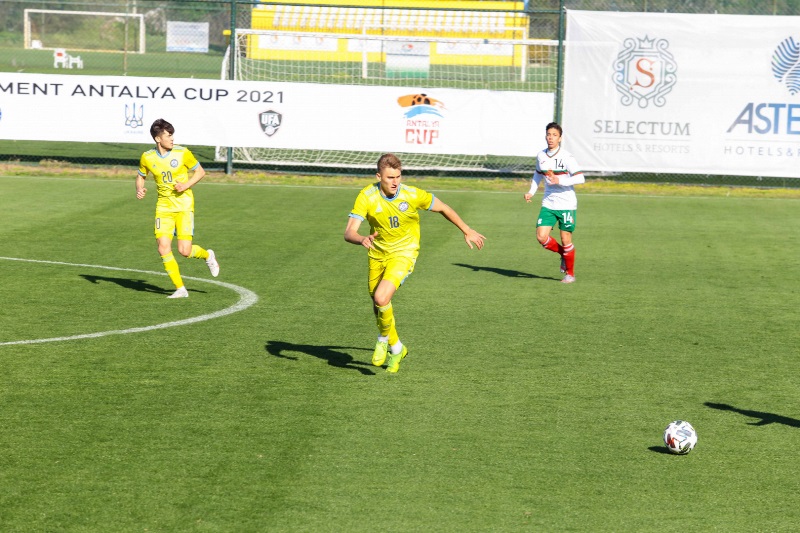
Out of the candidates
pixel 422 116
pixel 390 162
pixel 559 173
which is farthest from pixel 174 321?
pixel 422 116

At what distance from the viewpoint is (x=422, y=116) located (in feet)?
77.3

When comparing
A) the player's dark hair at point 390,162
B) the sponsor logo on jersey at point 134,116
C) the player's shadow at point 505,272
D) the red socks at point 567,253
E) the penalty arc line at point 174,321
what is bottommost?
the player's shadow at point 505,272

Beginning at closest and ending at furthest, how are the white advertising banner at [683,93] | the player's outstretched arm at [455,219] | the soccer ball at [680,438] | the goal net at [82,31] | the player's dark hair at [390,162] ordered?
the soccer ball at [680,438] → the player's dark hair at [390,162] → the player's outstretched arm at [455,219] → the white advertising banner at [683,93] → the goal net at [82,31]

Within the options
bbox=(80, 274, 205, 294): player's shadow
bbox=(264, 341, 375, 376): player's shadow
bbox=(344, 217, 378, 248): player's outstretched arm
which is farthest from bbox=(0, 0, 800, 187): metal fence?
bbox=(344, 217, 378, 248): player's outstretched arm

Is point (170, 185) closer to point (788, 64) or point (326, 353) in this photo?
point (326, 353)

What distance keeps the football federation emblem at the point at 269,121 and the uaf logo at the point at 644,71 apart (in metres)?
7.03

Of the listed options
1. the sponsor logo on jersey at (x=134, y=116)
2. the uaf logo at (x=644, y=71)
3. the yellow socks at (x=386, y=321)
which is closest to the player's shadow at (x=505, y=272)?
the yellow socks at (x=386, y=321)

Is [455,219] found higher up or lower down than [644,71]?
lower down

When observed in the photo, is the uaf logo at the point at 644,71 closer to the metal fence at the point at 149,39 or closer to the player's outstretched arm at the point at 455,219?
the metal fence at the point at 149,39

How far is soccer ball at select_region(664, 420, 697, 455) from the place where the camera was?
23.5ft

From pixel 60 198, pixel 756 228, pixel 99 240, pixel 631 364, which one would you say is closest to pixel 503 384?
pixel 631 364

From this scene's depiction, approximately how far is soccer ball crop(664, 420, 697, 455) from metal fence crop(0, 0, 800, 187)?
588 inches

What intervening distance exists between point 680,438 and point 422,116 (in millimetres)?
16975

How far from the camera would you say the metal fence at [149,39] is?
25.2 m
